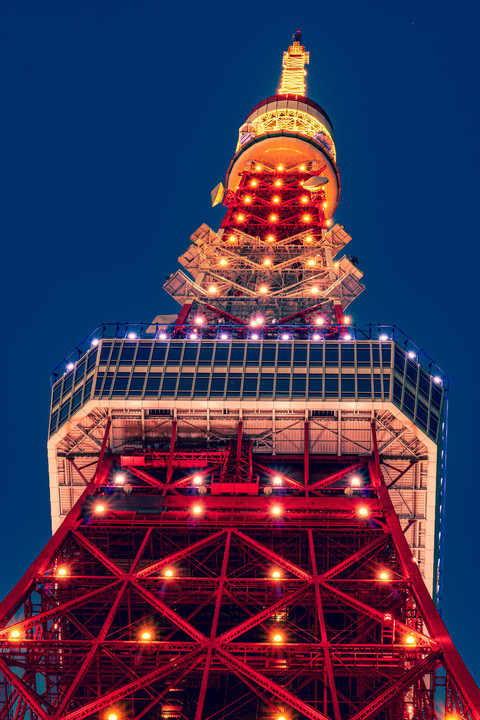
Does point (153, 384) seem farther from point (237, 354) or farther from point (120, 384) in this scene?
point (237, 354)

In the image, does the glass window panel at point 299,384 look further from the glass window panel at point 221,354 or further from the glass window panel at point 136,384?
the glass window panel at point 136,384

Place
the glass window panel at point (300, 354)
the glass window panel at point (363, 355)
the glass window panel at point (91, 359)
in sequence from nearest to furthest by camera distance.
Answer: the glass window panel at point (363, 355) < the glass window panel at point (300, 354) < the glass window panel at point (91, 359)

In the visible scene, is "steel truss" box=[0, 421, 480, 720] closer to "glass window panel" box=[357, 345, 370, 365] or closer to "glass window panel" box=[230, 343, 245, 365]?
"glass window panel" box=[230, 343, 245, 365]

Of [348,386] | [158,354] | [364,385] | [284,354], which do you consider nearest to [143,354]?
[158,354]

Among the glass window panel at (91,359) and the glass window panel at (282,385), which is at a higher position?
the glass window panel at (91,359)

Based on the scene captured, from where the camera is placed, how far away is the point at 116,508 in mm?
42938

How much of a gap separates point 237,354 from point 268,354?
77.3 inches

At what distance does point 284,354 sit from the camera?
53.7 metres

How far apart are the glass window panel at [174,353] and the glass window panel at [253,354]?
4366 mm

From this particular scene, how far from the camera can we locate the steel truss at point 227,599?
102 ft

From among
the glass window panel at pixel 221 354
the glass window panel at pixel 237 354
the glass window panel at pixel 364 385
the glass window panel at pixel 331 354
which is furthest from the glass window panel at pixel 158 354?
the glass window panel at pixel 364 385

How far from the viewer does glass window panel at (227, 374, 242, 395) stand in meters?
50.6

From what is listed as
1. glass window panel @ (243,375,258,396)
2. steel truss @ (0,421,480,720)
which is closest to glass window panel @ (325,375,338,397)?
steel truss @ (0,421,480,720)

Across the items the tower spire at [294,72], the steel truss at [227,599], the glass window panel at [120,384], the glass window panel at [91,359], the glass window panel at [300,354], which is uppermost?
the tower spire at [294,72]
